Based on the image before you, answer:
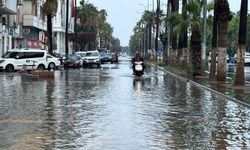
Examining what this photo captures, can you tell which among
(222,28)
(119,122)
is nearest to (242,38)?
(222,28)

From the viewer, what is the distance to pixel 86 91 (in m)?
24.8

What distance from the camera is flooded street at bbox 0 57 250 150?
11180 millimetres

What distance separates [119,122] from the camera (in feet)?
46.9

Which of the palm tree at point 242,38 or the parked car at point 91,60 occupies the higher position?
the palm tree at point 242,38

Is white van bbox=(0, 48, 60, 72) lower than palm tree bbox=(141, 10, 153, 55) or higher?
lower

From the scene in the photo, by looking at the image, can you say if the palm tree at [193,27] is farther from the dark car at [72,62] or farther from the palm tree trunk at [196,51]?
the dark car at [72,62]

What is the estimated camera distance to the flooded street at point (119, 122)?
1118 cm

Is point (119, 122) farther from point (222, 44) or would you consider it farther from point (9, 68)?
point (9, 68)

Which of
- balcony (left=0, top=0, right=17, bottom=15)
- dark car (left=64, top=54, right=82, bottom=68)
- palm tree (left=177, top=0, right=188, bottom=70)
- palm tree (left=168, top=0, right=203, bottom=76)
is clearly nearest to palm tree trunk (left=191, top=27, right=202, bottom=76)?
palm tree (left=168, top=0, right=203, bottom=76)

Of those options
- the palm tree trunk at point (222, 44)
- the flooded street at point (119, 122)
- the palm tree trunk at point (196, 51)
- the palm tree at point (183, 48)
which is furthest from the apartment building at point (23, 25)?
the flooded street at point (119, 122)

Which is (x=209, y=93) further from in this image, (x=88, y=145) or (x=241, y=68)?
(x=88, y=145)

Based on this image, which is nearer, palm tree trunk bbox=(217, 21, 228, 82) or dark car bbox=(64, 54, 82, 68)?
palm tree trunk bbox=(217, 21, 228, 82)

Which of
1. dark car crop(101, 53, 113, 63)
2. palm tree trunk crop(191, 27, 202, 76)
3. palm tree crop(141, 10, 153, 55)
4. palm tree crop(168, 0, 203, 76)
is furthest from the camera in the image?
palm tree crop(141, 10, 153, 55)

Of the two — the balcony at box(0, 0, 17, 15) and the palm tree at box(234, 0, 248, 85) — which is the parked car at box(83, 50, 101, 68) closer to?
the balcony at box(0, 0, 17, 15)
